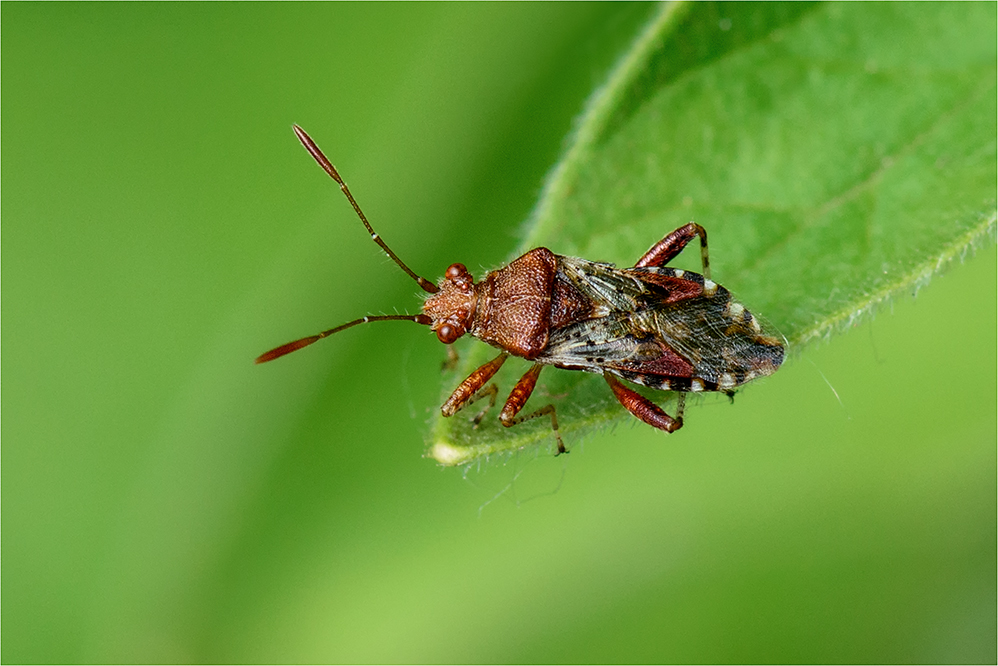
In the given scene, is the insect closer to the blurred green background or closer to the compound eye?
the compound eye

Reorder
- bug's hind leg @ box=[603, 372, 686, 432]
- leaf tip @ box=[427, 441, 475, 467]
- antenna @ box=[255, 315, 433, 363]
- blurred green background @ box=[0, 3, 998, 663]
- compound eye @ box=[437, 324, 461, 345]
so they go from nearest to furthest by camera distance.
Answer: leaf tip @ box=[427, 441, 475, 467], bug's hind leg @ box=[603, 372, 686, 432], blurred green background @ box=[0, 3, 998, 663], antenna @ box=[255, 315, 433, 363], compound eye @ box=[437, 324, 461, 345]

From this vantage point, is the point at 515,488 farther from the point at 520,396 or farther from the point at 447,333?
the point at 447,333

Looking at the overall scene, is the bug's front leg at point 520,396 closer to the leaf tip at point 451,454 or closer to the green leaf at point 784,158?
the green leaf at point 784,158

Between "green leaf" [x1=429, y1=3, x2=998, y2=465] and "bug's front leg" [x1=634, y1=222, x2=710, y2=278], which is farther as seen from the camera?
"bug's front leg" [x1=634, y1=222, x2=710, y2=278]

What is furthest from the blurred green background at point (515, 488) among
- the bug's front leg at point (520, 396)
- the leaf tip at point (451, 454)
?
the leaf tip at point (451, 454)

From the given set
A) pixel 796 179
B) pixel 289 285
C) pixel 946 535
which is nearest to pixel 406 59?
pixel 289 285

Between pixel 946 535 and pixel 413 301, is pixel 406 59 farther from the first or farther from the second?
pixel 946 535

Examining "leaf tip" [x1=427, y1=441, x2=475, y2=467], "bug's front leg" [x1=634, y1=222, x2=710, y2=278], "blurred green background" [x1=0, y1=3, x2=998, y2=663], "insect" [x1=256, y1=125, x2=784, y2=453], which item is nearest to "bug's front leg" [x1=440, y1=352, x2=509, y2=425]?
"insect" [x1=256, y1=125, x2=784, y2=453]
